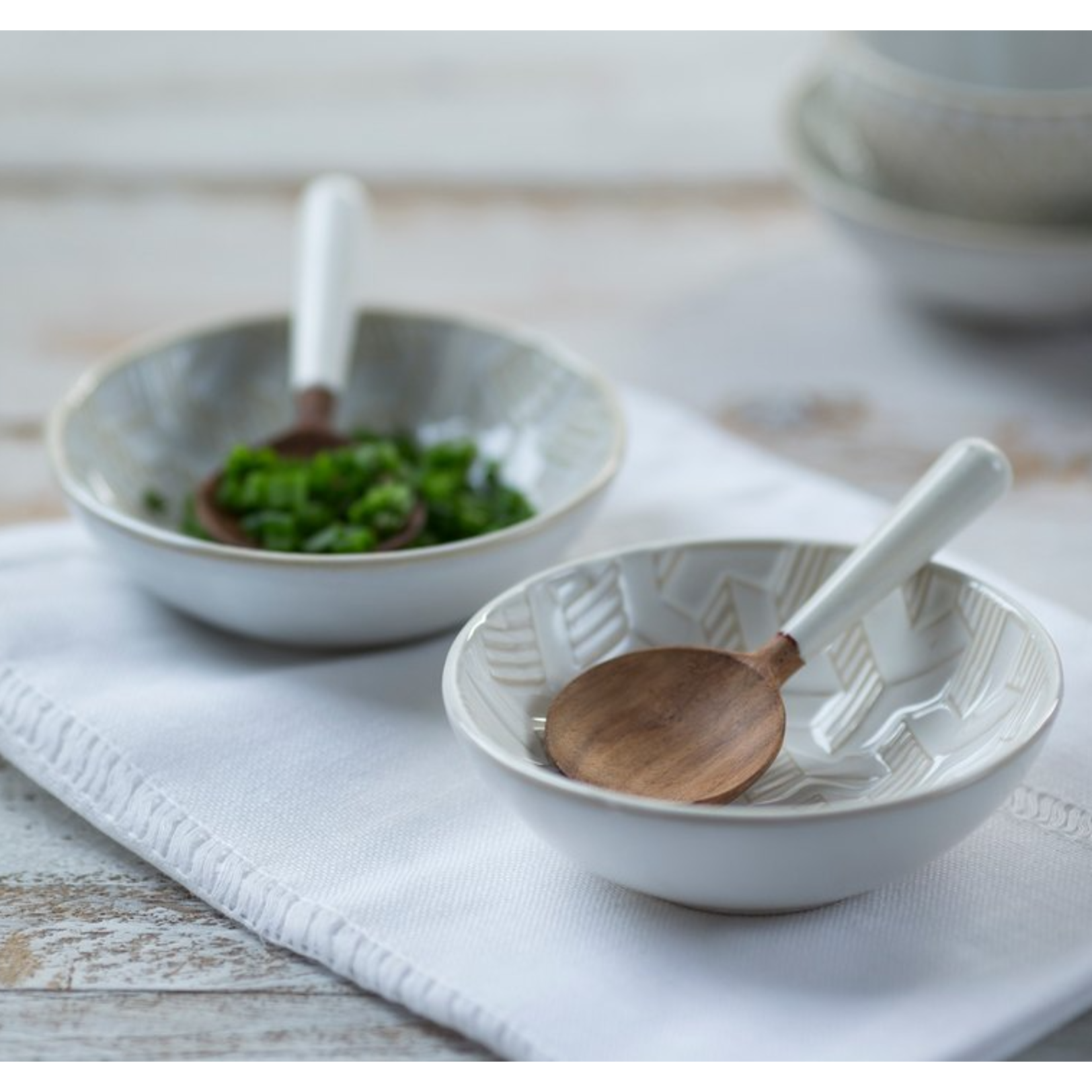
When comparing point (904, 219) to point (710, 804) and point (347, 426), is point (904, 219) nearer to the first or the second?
point (347, 426)

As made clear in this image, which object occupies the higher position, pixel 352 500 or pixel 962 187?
pixel 962 187

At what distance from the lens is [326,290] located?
4.31ft

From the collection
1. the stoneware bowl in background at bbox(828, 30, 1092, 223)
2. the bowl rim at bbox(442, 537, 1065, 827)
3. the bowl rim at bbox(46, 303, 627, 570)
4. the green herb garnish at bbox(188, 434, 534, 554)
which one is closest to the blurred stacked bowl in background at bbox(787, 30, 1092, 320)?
the stoneware bowl in background at bbox(828, 30, 1092, 223)

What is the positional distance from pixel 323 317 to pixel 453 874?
0.54 meters

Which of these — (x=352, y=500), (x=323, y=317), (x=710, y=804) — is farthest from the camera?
(x=323, y=317)

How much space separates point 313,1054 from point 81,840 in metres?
0.24

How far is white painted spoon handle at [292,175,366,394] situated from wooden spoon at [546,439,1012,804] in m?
0.44

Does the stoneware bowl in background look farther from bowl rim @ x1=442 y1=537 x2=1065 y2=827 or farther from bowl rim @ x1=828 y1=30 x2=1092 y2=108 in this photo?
bowl rim @ x1=442 y1=537 x2=1065 y2=827

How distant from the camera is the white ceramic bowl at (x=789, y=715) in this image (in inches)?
30.8

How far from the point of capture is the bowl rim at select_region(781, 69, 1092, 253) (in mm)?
1438

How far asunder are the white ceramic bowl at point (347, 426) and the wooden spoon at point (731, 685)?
15 centimetres

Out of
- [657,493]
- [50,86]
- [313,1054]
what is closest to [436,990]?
[313,1054]

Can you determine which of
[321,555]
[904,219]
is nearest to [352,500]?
[321,555]

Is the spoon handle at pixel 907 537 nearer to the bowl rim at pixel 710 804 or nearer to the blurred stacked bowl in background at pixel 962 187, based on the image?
the bowl rim at pixel 710 804
